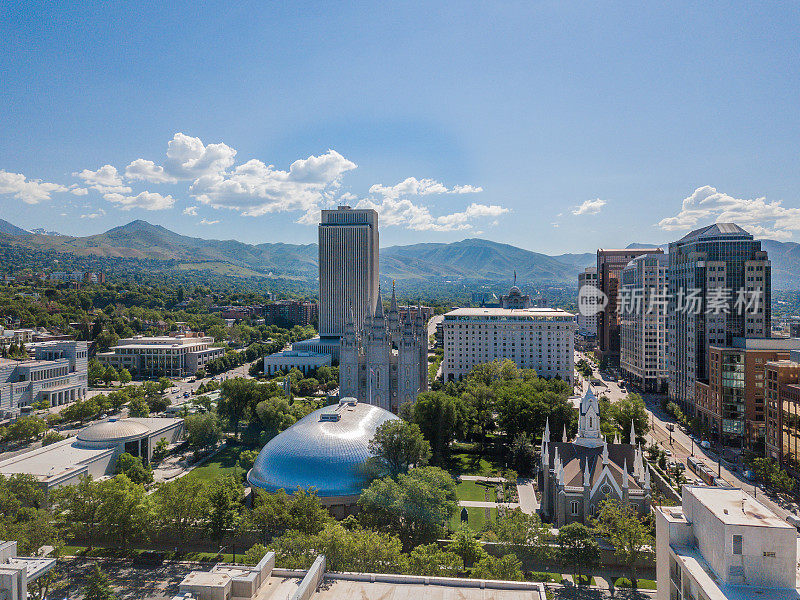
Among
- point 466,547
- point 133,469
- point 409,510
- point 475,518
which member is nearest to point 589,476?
point 475,518

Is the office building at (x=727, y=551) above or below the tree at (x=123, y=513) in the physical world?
above

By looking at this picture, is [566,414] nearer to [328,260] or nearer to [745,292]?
[745,292]

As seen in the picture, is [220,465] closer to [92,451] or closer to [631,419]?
[92,451]

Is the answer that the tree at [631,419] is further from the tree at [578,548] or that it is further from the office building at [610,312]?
the office building at [610,312]

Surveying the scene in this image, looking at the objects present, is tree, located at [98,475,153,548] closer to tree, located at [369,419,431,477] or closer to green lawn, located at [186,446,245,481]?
green lawn, located at [186,446,245,481]

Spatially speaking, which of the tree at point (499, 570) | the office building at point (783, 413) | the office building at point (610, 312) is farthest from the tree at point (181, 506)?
the office building at point (610, 312)
